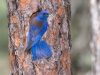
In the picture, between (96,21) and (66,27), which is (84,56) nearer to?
(96,21)

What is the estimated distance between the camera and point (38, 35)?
3363 millimetres

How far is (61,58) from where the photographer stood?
142 inches

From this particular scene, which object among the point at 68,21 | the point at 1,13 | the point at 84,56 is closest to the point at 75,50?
the point at 84,56

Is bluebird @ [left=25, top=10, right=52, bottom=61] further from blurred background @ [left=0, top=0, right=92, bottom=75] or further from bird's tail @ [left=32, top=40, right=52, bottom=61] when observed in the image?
blurred background @ [left=0, top=0, right=92, bottom=75]

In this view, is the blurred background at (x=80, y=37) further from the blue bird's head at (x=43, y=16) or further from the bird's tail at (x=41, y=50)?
the blue bird's head at (x=43, y=16)

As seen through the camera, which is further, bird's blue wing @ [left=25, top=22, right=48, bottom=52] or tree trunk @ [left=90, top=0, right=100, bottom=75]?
tree trunk @ [left=90, top=0, right=100, bottom=75]

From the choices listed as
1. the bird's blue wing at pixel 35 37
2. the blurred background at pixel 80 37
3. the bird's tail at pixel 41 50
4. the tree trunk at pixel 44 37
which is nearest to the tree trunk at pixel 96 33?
the tree trunk at pixel 44 37

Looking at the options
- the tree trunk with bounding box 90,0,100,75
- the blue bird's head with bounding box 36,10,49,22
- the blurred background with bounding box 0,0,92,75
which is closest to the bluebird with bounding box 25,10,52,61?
the blue bird's head with bounding box 36,10,49,22

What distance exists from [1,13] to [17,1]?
9130mm

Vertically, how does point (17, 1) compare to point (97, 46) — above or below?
above

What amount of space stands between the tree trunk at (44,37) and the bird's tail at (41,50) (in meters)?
0.04

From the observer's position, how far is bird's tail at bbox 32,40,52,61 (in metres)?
3.38

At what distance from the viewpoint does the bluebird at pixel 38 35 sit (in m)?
3.33

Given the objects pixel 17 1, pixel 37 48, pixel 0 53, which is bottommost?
pixel 0 53
